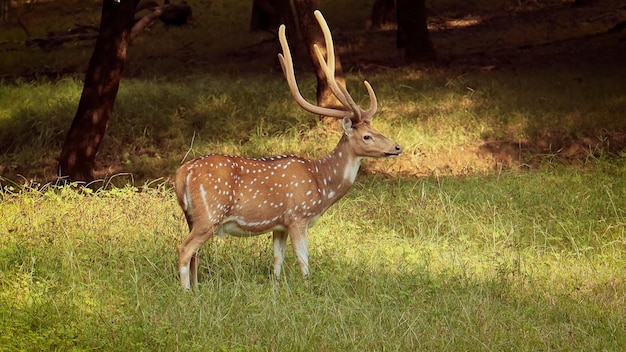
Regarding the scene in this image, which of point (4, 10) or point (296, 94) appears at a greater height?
point (296, 94)

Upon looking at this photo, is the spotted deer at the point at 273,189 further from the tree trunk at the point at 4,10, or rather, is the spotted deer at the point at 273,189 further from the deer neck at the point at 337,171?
the tree trunk at the point at 4,10

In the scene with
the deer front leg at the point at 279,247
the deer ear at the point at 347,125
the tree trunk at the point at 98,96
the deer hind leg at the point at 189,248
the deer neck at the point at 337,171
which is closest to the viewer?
the deer hind leg at the point at 189,248

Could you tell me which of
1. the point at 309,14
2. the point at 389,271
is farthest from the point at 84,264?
the point at 309,14

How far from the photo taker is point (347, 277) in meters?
8.05

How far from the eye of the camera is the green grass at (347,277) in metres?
6.76

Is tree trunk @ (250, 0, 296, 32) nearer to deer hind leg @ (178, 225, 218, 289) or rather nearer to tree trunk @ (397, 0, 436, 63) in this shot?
tree trunk @ (397, 0, 436, 63)

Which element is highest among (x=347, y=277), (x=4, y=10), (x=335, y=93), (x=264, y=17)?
(x=335, y=93)

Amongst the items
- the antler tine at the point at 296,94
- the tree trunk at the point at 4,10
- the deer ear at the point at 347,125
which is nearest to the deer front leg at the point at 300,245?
the deer ear at the point at 347,125

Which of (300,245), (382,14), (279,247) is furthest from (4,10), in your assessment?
(300,245)

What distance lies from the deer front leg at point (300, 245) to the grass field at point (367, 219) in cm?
15

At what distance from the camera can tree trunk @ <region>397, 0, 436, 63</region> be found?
1845 cm

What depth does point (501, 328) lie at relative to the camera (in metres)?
6.98

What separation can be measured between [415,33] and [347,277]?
1109 centimetres

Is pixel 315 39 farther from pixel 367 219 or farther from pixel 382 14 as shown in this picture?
pixel 382 14
